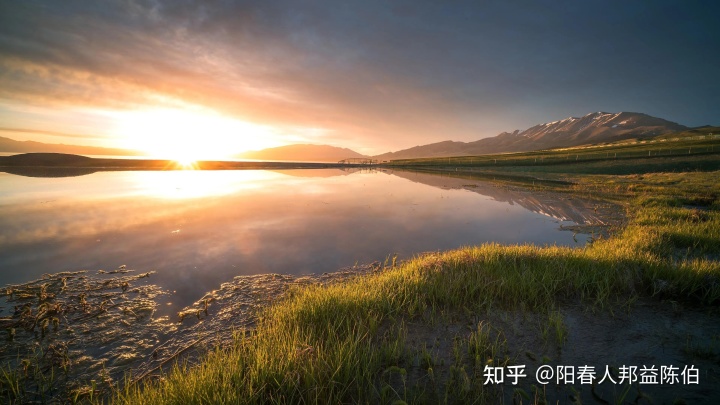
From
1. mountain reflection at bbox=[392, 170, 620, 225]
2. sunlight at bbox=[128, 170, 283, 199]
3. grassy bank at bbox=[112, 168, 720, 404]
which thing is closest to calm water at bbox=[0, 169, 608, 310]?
mountain reflection at bbox=[392, 170, 620, 225]

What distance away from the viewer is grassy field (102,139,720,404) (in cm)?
361

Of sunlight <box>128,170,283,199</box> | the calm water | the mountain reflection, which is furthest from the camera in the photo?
sunlight <box>128,170,283,199</box>

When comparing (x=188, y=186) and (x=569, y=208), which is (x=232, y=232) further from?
(x=188, y=186)

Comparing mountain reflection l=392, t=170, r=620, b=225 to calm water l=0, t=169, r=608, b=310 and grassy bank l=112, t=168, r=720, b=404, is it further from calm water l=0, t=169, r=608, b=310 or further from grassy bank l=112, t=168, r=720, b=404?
grassy bank l=112, t=168, r=720, b=404

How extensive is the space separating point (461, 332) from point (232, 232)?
39.6ft

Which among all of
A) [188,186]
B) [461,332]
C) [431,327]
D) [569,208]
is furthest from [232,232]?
[188,186]

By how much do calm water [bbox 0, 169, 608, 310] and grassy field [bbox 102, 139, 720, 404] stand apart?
3.74 metres

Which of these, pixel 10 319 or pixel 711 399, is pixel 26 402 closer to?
pixel 10 319

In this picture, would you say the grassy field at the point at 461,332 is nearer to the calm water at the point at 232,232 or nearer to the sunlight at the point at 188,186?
the calm water at the point at 232,232

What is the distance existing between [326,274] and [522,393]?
6636mm

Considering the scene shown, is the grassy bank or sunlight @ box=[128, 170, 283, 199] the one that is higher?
sunlight @ box=[128, 170, 283, 199]

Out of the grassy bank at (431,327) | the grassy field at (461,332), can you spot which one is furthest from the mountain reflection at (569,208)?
the grassy field at (461,332)

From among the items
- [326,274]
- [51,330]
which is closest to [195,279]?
[51,330]

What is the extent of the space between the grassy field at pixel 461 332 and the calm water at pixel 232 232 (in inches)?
147
